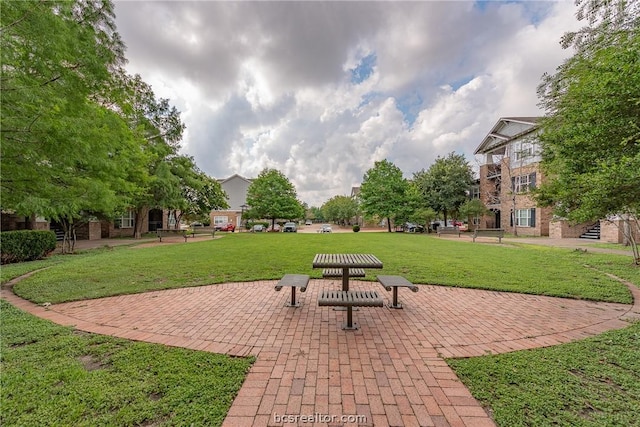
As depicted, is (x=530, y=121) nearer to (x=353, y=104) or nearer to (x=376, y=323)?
(x=353, y=104)

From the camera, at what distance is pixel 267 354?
3266 mm

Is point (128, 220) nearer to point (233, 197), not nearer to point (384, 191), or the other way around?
point (233, 197)

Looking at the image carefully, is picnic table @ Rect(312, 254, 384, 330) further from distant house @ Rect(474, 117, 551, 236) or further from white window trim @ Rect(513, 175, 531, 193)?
white window trim @ Rect(513, 175, 531, 193)

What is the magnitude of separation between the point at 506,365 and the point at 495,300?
294 cm

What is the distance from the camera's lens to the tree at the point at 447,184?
95.8 feet

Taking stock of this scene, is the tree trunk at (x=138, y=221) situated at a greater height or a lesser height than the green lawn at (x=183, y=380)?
greater

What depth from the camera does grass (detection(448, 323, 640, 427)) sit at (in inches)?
87.5

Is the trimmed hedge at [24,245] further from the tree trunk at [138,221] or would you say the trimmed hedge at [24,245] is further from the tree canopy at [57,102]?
the tree trunk at [138,221]

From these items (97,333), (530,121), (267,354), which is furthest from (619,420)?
(530,121)

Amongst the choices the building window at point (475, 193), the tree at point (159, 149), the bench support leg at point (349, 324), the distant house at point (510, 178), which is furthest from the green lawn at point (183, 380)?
the building window at point (475, 193)

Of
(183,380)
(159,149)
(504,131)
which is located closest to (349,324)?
(183,380)

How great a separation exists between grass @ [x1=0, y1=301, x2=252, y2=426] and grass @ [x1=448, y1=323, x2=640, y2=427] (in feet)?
8.36

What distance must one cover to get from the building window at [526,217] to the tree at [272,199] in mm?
24115

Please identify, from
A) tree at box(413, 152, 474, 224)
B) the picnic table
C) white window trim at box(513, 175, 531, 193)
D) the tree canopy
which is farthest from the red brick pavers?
tree at box(413, 152, 474, 224)
